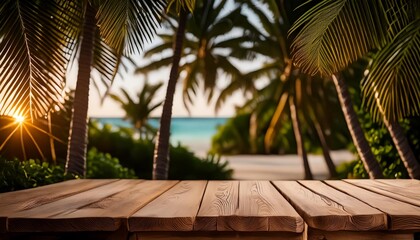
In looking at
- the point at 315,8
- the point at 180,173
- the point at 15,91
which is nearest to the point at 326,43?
the point at 315,8

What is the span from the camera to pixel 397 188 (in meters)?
2.90

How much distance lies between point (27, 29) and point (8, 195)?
2.89 m

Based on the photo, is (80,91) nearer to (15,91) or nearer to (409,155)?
(15,91)

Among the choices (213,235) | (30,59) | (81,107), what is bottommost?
(213,235)

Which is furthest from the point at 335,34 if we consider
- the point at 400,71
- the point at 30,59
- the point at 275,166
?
the point at 275,166

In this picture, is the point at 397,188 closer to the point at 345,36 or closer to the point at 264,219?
the point at 264,219

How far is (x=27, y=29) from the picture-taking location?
5.06 meters

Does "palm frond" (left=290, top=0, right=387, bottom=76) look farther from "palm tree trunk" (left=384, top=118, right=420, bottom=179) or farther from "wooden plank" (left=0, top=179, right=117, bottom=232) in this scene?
"wooden plank" (left=0, top=179, right=117, bottom=232)

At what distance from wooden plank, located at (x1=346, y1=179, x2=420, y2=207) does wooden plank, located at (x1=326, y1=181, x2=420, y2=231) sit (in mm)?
77

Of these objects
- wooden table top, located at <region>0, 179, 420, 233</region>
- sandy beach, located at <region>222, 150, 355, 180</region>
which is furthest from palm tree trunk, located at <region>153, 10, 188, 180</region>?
sandy beach, located at <region>222, 150, 355, 180</region>

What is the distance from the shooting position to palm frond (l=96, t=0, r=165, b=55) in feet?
16.2

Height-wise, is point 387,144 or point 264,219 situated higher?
point 387,144

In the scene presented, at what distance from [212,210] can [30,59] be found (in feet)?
11.7

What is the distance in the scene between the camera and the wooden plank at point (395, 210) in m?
1.95
